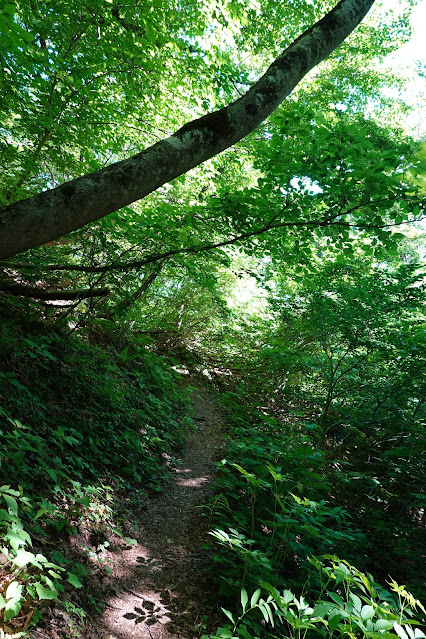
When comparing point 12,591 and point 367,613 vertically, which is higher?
point 367,613

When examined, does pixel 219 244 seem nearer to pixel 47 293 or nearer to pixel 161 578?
Result: pixel 47 293

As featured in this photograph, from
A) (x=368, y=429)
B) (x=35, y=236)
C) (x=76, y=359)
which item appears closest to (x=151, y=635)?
(x=35, y=236)

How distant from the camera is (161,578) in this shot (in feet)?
9.73

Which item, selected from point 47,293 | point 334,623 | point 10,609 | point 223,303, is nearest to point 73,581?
point 10,609

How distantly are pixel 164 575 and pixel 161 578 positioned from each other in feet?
0.16

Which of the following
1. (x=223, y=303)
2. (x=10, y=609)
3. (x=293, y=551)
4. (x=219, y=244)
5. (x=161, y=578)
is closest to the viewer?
(x=10, y=609)

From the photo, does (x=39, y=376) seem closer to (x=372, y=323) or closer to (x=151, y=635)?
(x=151, y=635)

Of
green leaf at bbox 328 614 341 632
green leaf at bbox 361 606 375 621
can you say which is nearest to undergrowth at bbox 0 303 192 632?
green leaf at bbox 328 614 341 632

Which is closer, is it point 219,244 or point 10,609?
point 10,609

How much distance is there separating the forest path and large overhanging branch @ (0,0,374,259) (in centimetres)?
254

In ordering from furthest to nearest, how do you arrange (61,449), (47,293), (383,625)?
(47,293) < (61,449) < (383,625)

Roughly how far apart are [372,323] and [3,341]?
17.2ft

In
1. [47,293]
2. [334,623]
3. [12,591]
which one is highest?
[47,293]

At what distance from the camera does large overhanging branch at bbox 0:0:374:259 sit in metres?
1.91
